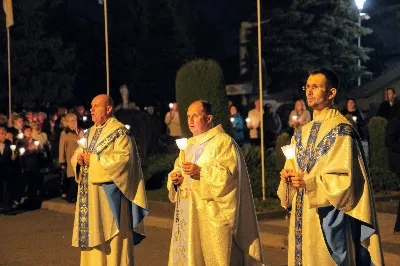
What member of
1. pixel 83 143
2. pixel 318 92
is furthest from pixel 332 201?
pixel 83 143

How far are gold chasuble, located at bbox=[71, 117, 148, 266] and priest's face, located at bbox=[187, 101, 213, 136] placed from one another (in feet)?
4.26

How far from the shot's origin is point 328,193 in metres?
6.81

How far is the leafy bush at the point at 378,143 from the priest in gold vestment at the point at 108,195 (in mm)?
9926

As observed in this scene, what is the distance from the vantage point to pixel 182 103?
18766 millimetres

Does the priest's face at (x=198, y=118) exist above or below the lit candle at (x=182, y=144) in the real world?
above

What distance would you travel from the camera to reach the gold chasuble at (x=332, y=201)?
6855 millimetres

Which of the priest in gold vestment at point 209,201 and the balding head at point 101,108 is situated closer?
the priest in gold vestment at point 209,201

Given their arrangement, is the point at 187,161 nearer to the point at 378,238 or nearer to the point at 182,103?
the point at 378,238

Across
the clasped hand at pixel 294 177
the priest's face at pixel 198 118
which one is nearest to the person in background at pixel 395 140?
the priest's face at pixel 198 118

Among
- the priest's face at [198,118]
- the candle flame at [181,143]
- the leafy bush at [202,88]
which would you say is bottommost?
the candle flame at [181,143]

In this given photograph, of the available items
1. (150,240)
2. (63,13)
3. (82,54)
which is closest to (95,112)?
(150,240)

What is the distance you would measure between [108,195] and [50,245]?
14.3 feet

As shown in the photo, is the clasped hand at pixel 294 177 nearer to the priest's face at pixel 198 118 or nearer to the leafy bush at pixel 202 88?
the priest's face at pixel 198 118

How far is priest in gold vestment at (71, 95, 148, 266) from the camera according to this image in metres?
9.37
